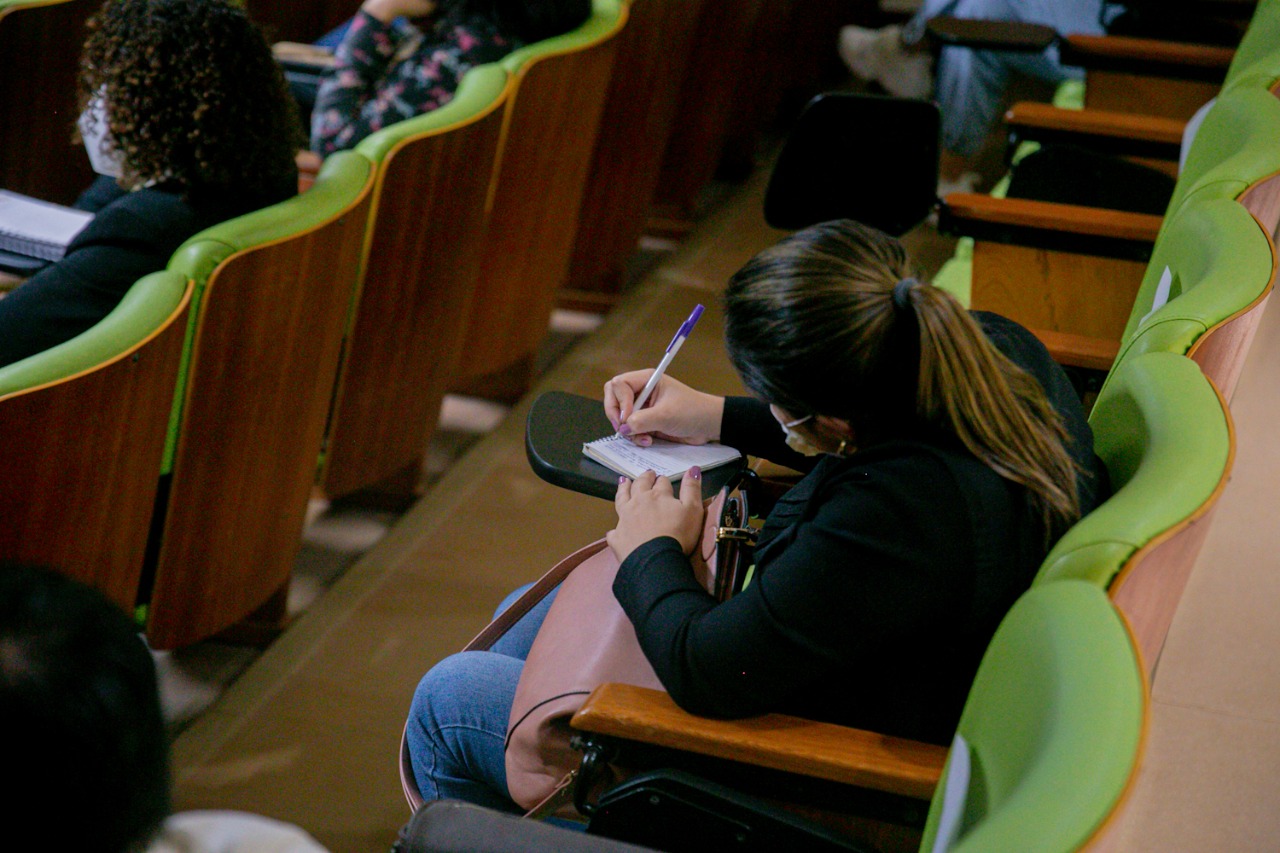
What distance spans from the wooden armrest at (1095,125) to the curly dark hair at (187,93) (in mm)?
1383

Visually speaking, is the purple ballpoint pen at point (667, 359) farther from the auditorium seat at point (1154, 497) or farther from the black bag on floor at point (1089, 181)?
the black bag on floor at point (1089, 181)

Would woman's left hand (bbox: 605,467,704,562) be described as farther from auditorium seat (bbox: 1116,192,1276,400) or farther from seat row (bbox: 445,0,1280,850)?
auditorium seat (bbox: 1116,192,1276,400)

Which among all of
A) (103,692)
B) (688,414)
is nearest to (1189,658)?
(688,414)

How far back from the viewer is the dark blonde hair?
2.93 feet

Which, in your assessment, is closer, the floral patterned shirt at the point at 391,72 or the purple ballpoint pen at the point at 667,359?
the purple ballpoint pen at the point at 667,359

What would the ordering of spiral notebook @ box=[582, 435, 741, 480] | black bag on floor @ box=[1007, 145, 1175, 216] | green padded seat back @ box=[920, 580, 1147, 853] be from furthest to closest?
black bag on floor @ box=[1007, 145, 1175, 216], spiral notebook @ box=[582, 435, 741, 480], green padded seat back @ box=[920, 580, 1147, 853]

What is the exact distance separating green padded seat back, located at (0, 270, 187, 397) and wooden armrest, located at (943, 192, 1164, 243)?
42.3 inches

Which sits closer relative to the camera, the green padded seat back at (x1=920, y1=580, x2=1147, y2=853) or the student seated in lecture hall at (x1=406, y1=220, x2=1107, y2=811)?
the green padded seat back at (x1=920, y1=580, x2=1147, y2=853)

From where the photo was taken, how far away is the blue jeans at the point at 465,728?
111cm

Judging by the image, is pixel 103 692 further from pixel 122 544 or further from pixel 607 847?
pixel 122 544

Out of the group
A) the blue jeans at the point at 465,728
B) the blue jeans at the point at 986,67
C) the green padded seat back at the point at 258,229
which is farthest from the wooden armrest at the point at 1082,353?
the blue jeans at the point at 986,67

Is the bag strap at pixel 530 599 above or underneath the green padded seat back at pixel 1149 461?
underneath

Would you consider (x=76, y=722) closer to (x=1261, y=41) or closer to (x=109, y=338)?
(x=109, y=338)

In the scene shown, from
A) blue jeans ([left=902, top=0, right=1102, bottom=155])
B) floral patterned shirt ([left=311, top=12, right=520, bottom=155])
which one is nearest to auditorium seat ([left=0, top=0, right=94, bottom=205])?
floral patterned shirt ([left=311, top=12, right=520, bottom=155])
